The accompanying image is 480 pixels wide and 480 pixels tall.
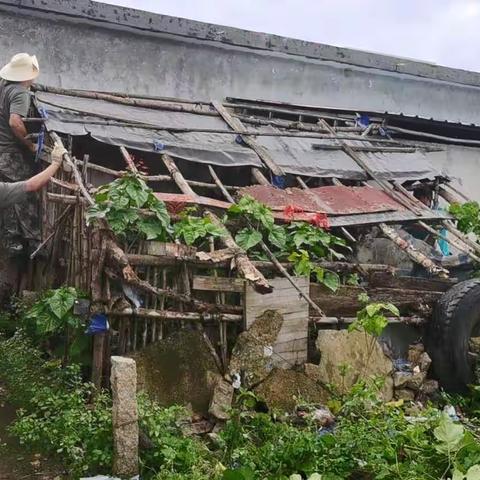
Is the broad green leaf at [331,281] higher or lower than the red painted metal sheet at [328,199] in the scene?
lower

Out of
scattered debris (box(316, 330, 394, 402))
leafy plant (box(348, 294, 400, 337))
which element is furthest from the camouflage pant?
leafy plant (box(348, 294, 400, 337))

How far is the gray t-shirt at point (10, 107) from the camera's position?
6605mm

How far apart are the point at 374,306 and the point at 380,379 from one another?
1.97 feet

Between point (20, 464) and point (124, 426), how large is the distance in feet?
3.55

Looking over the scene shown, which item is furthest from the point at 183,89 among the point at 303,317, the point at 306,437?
the point at 306,437

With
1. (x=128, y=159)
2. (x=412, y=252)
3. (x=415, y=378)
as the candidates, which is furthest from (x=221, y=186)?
(x=415, y=378)

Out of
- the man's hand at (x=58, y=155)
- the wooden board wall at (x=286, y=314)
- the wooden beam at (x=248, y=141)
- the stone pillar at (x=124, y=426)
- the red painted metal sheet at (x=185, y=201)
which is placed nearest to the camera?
the stone pillar at (x=124, y=426)

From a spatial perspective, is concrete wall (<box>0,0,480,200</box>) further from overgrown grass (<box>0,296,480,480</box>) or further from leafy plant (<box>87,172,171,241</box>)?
overgrown grass (<box>0,296,480,480</box>)

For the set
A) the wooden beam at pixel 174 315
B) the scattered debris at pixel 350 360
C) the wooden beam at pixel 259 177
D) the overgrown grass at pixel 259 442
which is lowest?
the overgrown grass at pixel 259 442

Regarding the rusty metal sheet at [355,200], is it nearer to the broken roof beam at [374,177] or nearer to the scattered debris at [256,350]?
the broken roof beam at [374,177]

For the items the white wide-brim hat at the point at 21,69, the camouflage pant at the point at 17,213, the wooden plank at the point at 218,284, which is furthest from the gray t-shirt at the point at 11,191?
the wooden plank at the point at 218,284

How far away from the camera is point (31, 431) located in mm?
4688

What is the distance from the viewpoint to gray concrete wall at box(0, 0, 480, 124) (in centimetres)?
784

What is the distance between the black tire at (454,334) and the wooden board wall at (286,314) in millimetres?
1415
